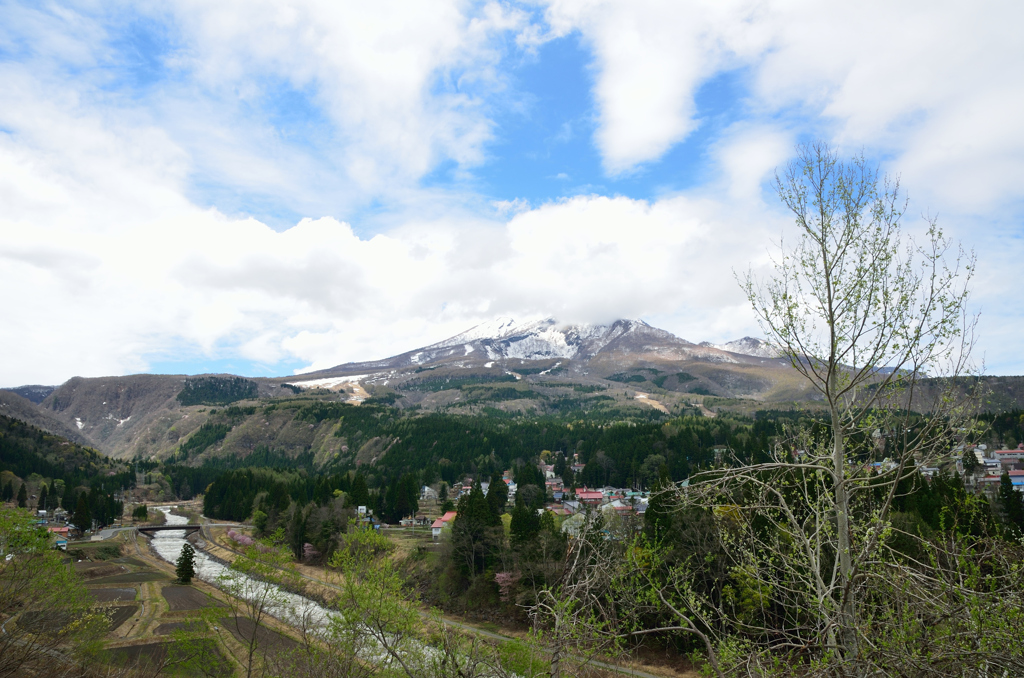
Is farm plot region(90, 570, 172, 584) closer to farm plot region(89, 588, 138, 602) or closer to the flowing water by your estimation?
the flowing water

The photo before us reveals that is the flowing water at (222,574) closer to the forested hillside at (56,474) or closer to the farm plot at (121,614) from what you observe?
the farm plot at (121,614)

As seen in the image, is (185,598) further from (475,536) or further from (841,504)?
(841,504)

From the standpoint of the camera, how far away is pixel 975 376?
616 cm

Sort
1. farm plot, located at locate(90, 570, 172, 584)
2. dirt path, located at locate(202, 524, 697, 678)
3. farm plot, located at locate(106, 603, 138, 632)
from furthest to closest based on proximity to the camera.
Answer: farm plot, located at locate(90, 570, 172, 584)
farm plot, located at locate(106, 603, 138, 632)
dirt path, located at locate(202, 524, 697, 678)

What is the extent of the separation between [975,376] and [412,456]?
13322 cm

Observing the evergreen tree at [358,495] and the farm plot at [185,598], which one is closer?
the farm plot at [185,598]

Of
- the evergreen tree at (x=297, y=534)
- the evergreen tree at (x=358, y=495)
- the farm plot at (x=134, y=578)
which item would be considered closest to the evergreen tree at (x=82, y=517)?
the farm plot at (x=134, y=578)

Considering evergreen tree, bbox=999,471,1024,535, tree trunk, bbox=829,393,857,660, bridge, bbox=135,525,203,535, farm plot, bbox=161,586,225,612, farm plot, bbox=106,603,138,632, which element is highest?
tree trunk, bbox=829,393,857,660

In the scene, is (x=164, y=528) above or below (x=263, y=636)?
below

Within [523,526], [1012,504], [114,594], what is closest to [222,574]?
[114,594]

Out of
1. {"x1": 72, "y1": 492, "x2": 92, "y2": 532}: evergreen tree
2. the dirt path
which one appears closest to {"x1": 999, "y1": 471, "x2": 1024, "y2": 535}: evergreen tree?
the dirt path

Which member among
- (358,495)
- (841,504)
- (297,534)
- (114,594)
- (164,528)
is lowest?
(164,528)

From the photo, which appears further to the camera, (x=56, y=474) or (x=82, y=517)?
(x=56, y=474)

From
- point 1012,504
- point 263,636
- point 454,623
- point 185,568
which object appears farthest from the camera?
point 185,568
